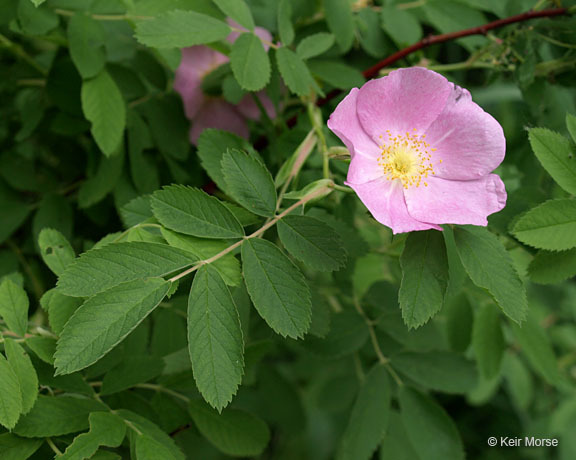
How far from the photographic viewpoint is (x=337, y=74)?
981 millimetres

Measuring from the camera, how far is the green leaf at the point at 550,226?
2.30ft

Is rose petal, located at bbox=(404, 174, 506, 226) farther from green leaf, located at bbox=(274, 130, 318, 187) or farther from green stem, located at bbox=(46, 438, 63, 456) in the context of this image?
green stem, located at bbox=(46, 438, 63, 456)

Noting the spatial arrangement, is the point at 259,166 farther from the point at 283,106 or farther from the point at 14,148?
the point at 14,148

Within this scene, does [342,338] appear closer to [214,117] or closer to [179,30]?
[214,117]

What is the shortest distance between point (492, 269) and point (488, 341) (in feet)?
1.33

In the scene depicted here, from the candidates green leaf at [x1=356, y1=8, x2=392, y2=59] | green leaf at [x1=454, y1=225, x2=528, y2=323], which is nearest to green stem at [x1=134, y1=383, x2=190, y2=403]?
green leaf at [x1=454, y1=225, x2=528, y2=323]

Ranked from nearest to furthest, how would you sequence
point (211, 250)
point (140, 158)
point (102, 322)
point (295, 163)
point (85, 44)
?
1. point (102, 322)
2. point (211, 250)
3. point (295, 163)
4. point (85, 44)
5. point (140, 158)

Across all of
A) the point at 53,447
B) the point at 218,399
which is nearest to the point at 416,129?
the point at 218,399

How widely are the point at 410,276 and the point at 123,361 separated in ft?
1.29

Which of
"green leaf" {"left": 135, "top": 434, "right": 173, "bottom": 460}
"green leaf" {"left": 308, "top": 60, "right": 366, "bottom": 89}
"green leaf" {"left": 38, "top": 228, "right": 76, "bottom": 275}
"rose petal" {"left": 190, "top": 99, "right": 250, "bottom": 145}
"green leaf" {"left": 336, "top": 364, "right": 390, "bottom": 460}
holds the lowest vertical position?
"green leaf" {"left": 336, "top": 364, "right": 390, "bottom": 460}

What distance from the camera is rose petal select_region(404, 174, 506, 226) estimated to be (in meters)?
0.68

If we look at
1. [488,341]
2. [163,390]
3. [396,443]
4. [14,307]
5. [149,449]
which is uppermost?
[14,307]

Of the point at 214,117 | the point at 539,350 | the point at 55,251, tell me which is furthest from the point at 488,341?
the point at 55,251

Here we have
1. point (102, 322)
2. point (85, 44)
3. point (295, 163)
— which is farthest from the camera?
point (85, 44)
